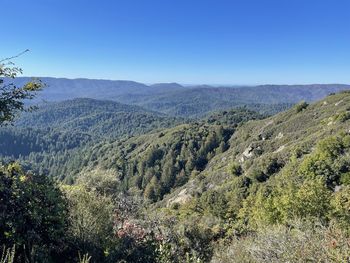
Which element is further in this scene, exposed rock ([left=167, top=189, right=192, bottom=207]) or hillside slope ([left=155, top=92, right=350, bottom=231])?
exposed rock ([left=167, top=189, right=192, bottom=207])

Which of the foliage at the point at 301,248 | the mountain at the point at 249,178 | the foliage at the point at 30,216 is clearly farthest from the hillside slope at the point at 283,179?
the foliage at the point at 30,216

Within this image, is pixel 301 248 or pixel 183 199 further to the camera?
pixel 183 199

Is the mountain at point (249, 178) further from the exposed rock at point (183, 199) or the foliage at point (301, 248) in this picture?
the exposed rock at point (183, 199)

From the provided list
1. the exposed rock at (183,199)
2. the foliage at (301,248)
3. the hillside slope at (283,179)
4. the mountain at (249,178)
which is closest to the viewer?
the foliage at (301,248)

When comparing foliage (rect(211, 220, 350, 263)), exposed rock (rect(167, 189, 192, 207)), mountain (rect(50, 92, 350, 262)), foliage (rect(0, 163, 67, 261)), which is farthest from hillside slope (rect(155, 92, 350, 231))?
foliage (rect(0, 163, 67, 261))

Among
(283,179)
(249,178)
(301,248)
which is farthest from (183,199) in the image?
(301,248)

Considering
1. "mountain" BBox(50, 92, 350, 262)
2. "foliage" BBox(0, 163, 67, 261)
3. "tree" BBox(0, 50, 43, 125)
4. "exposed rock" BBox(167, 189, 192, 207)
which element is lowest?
"exposed rock" BBox(167, 189, 192, 207)

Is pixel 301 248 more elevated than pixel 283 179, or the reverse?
pixel 301 248

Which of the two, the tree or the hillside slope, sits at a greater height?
the tree

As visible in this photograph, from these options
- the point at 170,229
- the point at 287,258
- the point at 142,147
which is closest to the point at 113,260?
the point at 170,229

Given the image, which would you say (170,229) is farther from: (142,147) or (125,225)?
(142,147)

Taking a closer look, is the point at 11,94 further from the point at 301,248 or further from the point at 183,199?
the point at 183,199

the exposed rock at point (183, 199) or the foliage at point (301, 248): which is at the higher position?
the foliage at point (301, 248)

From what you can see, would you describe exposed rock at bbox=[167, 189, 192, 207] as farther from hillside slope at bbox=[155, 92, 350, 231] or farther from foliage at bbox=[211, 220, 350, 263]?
foliage at bbox=[211, 220, 350, 263]
